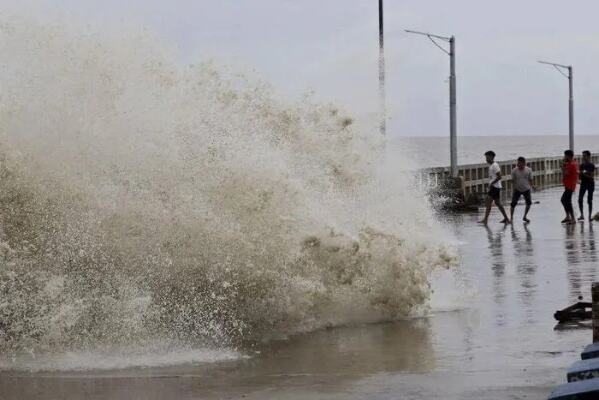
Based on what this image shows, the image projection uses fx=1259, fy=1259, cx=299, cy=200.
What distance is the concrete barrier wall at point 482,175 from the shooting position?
1515 inches

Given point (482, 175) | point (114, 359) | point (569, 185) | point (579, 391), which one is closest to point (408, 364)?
point (114, 359)

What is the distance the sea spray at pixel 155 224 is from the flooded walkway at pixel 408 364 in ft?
2.03

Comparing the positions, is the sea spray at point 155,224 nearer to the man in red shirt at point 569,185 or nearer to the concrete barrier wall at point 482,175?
the man in red shirt at point 569,185

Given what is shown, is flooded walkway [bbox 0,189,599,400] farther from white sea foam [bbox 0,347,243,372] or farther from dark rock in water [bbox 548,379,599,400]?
dark rock in water [bbox 548,379,599,400]

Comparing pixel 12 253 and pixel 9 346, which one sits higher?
pixel 12 253

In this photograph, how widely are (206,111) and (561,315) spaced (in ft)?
13.4

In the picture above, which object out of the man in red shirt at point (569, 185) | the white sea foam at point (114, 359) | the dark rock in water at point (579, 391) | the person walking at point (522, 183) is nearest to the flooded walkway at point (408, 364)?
the white sea foam at point (114, 359)

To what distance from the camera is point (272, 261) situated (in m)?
11.8

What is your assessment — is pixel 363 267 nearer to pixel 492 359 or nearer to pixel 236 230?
pixel 236 230

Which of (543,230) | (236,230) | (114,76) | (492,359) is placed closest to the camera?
(492,359)

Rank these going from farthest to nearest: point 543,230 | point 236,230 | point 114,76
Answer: point 543,230 → point 114,76 → point 236,230

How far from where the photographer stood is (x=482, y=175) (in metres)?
44.0

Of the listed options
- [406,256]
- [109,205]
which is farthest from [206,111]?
[406,256]

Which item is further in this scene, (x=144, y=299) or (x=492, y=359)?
(x=144, y=299)
